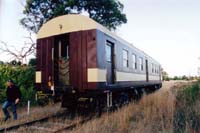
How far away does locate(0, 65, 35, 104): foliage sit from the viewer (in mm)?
13602

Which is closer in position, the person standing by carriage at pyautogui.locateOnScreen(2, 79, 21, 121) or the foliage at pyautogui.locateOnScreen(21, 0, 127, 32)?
the person standing by carriage at pyautogui.locateOnScreen(2, 79, 21, 121)

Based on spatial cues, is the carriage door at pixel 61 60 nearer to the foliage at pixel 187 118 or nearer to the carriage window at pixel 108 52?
the carriage window at pixel 108 52

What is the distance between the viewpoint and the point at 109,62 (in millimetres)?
10766

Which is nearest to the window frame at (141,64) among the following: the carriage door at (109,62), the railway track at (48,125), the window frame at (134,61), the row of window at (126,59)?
the row of window at (126,59)

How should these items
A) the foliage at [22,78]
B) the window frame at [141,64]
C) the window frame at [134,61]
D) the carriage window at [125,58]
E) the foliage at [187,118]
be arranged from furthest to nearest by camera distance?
1. the window frame at [141,64]
2. the window frame at [134,61]
3. the foliage at [22,78]
4. the carriage window at [125,58]
5. the foliage at [187,118]

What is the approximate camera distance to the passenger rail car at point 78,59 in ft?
31.5

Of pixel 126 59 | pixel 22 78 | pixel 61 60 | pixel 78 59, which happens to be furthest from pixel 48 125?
pixel 22 78

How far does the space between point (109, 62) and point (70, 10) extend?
471 inches

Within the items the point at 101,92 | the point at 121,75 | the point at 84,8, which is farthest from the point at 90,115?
the point at 84,8

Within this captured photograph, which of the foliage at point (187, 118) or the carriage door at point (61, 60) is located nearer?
the foliage at point (187, 118)

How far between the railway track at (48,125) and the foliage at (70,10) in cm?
1259

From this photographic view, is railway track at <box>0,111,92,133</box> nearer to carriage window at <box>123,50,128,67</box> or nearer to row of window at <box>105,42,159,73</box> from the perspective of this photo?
row of window at <box>105,42,159,73</box>

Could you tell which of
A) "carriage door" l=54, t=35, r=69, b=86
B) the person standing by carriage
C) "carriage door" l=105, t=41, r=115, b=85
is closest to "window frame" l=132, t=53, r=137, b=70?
"carriage door" l=105, t=41, r=115, b=85

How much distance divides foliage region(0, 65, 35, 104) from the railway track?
3514mm
